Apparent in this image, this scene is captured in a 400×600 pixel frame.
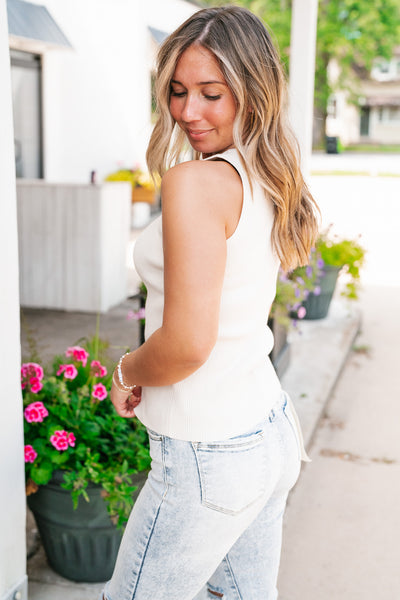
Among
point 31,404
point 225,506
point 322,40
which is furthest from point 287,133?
point 322,40

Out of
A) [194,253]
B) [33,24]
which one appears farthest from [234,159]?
[33,24]

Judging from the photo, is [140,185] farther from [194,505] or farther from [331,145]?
[331,145]

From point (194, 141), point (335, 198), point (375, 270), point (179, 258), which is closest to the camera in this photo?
point (179, 258)

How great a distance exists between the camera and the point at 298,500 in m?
3.34

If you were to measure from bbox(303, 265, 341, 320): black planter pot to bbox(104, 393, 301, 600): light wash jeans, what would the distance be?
4401 mm

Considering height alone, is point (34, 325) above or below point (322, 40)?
below

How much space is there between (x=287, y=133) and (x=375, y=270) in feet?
24.9

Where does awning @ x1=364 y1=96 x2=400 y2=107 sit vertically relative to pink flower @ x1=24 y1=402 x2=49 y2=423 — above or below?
above

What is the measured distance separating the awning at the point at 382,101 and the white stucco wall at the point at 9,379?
46.4m

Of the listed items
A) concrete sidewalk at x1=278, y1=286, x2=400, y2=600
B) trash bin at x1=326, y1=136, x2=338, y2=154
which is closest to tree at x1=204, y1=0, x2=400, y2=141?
trash bin at x1=326, y1=136, x2=338, y2=154

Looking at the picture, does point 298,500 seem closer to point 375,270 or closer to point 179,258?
point 179,258

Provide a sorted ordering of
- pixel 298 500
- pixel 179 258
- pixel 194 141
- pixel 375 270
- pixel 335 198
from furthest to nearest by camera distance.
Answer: pixel 335 198 → pixel 375 270 → pixel 298 500 → pixel 194 141 → pixel 179 258

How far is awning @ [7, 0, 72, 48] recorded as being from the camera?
679cm

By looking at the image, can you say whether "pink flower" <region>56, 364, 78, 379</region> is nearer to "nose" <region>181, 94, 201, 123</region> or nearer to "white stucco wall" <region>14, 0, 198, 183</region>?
"nose" <region>181, 94, 201, 123</region>
